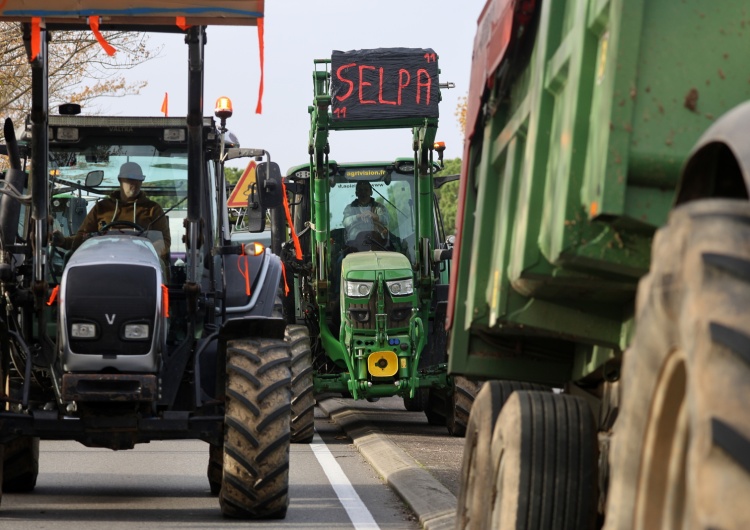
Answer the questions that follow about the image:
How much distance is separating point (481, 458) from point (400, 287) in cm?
1036

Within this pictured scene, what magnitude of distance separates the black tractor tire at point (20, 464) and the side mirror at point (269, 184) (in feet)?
7.91

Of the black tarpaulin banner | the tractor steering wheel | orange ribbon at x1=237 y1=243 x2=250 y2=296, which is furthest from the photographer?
the black tarpaulin banner

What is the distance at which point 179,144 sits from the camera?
1145 cm

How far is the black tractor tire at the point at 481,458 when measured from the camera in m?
6.41

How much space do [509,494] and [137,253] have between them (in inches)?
195

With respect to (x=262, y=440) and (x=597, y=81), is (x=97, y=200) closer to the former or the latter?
(x=262, y=440)

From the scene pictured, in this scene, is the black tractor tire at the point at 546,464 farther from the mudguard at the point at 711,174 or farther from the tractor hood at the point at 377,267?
the tractor hood at the point at 377,267

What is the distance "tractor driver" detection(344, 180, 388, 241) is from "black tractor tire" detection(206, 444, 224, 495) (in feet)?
22.9

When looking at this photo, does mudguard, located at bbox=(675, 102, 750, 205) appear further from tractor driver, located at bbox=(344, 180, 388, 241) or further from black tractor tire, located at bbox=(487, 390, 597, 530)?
tractor driver, located at bbox=(344, 180, 388, 241)

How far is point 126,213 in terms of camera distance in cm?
1087

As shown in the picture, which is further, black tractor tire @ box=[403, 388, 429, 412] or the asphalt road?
black tractor tire @ box=[403, 388, 429, 412]

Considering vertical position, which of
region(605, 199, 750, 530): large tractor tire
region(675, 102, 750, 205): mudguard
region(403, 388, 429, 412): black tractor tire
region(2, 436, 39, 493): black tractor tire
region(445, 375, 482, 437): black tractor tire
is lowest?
region(403, 388, 429, 412): black tractor tire

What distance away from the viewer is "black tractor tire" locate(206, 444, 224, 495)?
11.2 meters

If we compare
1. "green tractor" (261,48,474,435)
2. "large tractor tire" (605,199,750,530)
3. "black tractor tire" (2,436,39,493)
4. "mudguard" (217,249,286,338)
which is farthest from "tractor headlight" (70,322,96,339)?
"large tractor tire" (605,199,750,530)
